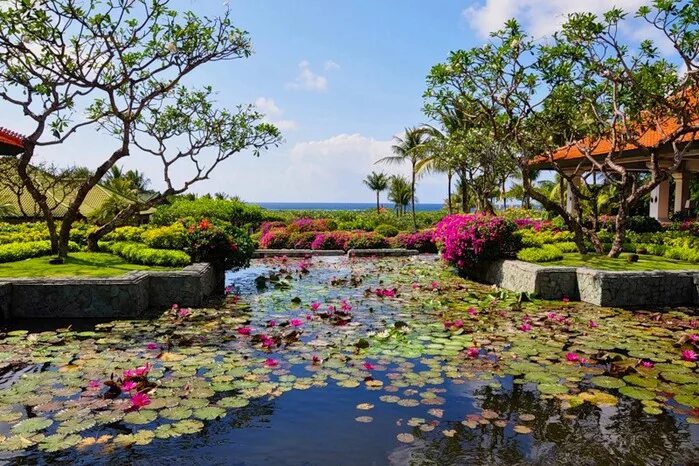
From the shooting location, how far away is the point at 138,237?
496 inches

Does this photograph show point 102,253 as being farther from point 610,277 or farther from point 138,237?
point 610,277

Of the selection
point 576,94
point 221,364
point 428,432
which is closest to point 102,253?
point 221,364

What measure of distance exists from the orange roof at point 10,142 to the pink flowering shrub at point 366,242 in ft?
35.8

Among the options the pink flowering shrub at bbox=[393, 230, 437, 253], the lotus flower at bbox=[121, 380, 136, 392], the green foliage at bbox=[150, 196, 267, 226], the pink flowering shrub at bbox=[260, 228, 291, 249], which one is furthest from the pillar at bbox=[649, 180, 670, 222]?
the lotus flower at bbox=[121, 380, 136, 392]

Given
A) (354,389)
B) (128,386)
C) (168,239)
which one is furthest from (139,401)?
(168,239)

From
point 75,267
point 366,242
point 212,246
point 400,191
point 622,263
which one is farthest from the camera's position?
point 400,191

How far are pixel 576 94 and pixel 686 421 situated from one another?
10139mm

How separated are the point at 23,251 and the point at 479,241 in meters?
8.83

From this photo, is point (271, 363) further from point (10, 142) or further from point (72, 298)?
point (10, 142)

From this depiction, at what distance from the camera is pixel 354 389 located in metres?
4.95

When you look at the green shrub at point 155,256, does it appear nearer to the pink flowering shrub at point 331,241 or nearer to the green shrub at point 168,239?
the green shrub at point 168,239

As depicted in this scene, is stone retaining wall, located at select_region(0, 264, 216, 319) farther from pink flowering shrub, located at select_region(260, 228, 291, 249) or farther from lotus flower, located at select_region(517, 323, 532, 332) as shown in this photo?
pink flowering shrub, located at select_region(260, 228, 291, 249)

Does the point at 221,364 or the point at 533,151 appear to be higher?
the point at 533,151

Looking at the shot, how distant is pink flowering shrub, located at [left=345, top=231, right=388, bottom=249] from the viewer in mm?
19812
